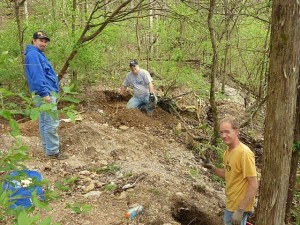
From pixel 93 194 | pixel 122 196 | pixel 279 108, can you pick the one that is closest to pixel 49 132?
pixel 93 194

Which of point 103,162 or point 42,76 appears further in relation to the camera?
point 103,162

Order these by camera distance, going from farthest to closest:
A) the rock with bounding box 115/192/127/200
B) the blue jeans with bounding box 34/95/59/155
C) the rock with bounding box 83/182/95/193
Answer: the blue jeans with bounding box 34/95/59/155
the rock with bounding box 83/182/95/193
the rock with bounding box 115/192/127/200

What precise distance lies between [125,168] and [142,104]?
370cm

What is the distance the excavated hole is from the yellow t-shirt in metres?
1.17

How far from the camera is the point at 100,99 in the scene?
9.41 m

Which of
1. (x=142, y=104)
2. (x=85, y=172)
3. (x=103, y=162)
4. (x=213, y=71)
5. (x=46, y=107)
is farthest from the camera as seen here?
(x=142, y=104)

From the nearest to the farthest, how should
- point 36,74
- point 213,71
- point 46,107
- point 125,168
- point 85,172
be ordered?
point 46,107, point 36,74, point 85,172, point 125,168, point 213,71

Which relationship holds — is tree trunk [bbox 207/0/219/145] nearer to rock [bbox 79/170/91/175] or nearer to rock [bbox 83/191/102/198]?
rock [bbox 79/170/91/175]

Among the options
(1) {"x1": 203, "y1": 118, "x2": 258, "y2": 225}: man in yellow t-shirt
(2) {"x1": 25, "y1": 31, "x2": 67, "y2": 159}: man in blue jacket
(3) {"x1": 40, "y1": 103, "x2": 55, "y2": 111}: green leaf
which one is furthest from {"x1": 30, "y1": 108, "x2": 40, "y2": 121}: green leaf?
(2) {"x1": 25, "y1": 31, "x2": 67, "y2": 159}: man in blue jacket

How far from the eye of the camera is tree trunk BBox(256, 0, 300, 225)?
9.05ft

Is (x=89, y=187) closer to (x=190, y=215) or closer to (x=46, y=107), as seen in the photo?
(x=190, y=215)

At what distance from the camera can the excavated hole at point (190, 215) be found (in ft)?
16.3

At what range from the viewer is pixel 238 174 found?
3.70m

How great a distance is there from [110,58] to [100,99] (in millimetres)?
Result: 3793
